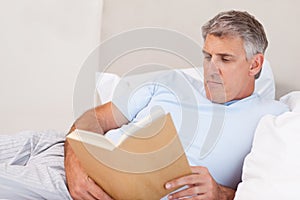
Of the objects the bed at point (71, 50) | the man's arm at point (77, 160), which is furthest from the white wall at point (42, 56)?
the man's arm at point (77, 160)

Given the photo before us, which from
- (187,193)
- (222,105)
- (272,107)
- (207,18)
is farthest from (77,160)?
(207,18)

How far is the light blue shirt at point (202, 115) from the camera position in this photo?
53.4 inches

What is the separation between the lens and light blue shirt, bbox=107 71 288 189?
136 cm

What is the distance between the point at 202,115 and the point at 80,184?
389 millimetres

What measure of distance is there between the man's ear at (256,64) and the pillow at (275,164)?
0.22 meters

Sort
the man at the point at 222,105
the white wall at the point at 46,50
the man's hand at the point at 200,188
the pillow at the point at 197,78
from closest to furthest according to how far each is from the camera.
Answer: the man's hand at the point at 200,188
the man at the point at 222,105
the pillow at the point at 197,78
the white wall at the point at 46,50

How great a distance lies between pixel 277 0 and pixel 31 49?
998 millimetres

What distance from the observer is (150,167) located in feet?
3.56

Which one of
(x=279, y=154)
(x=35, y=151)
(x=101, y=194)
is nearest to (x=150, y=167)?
(x=101, y=194)

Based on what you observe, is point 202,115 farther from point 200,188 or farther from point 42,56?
point 42,56

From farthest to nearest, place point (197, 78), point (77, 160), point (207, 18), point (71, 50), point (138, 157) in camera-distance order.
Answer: point (71, 50) → point (207, 18) → point (197, 78) → point (77, 160) → point (138, 157)

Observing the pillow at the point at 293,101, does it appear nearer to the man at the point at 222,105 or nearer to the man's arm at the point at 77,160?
the man at the point at 222,105

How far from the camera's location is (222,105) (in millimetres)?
1428

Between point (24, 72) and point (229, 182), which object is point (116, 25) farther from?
point (229, 182)
